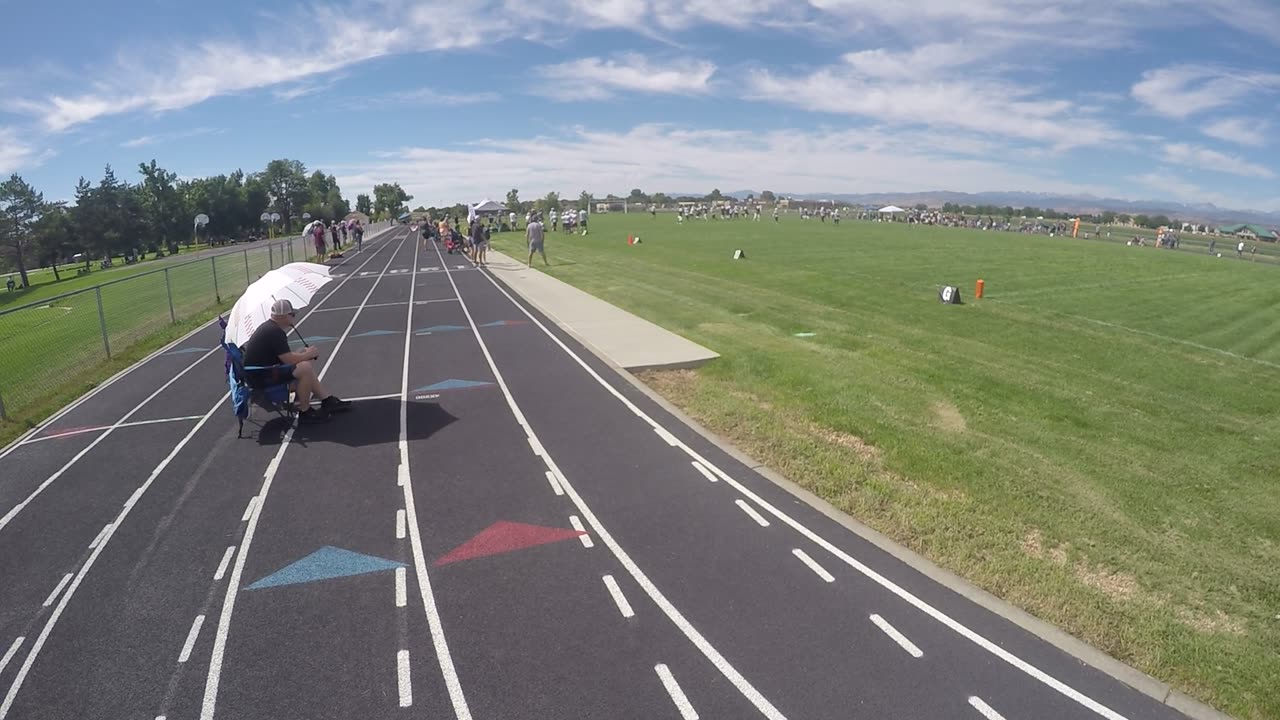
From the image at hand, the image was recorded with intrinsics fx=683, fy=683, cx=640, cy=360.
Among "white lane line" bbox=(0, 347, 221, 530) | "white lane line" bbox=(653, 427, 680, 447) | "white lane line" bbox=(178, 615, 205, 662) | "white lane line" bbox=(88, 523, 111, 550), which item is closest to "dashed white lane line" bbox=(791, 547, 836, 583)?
"white lane line" bbox=(653, 427, 680, 447)

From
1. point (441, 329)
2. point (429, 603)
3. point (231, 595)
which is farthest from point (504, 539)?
point (441, 329)

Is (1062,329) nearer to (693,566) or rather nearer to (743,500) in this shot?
(743,500)

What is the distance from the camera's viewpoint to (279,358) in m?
8.62

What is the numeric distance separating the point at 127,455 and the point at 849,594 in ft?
27.6

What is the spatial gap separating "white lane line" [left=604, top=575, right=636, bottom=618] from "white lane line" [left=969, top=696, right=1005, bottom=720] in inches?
91.2

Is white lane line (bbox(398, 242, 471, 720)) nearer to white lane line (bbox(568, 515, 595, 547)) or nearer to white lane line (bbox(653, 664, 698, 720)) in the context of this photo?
white lane line (bbox(653, 664, 698, 720))

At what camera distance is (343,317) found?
17.9 m

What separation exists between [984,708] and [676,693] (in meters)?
1.91

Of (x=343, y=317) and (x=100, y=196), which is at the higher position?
(x=100, y=196)

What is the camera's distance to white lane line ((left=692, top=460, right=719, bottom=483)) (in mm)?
7453

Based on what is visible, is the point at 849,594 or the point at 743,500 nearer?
the point at 849,594

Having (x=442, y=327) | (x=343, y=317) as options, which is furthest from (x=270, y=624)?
(x=343, y=317)

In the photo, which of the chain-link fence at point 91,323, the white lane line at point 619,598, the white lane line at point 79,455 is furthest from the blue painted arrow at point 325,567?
the chain-link fence at point 91,323

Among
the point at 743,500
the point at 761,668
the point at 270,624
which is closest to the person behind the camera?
the point at 761,668
